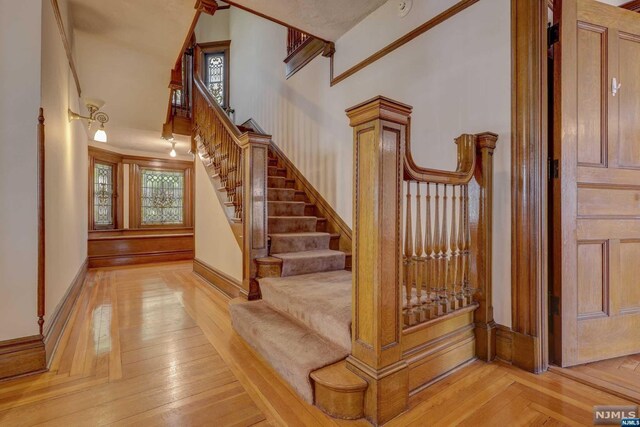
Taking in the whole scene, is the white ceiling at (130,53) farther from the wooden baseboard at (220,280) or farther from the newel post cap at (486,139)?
the newel post cap at (486,139)

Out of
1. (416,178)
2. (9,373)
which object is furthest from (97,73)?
(416,178)

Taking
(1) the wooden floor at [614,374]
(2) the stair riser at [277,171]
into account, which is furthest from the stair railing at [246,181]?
(1) the wooden floor at [614,374]

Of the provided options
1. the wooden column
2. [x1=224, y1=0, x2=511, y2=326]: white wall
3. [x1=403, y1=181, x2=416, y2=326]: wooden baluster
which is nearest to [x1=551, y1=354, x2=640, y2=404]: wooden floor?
the wooden column

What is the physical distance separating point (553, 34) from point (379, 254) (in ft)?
5.58

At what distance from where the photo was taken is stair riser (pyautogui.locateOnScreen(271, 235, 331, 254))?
272 centimetres

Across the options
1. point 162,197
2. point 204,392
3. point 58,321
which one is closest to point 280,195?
point 58,321

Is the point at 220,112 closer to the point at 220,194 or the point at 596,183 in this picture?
the point at 220,194

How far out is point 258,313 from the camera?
212 cm

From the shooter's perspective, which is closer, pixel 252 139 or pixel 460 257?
pixel 460 257

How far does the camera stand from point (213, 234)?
11.8 ft

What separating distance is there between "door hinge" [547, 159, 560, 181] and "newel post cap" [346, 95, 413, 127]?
1.00 m

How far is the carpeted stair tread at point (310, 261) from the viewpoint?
8.16ft

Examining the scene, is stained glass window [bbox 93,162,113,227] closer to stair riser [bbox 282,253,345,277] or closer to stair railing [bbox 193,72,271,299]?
stair railing [bbox 193,72,271,299]

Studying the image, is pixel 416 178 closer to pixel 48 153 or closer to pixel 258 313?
pixel 258 313
